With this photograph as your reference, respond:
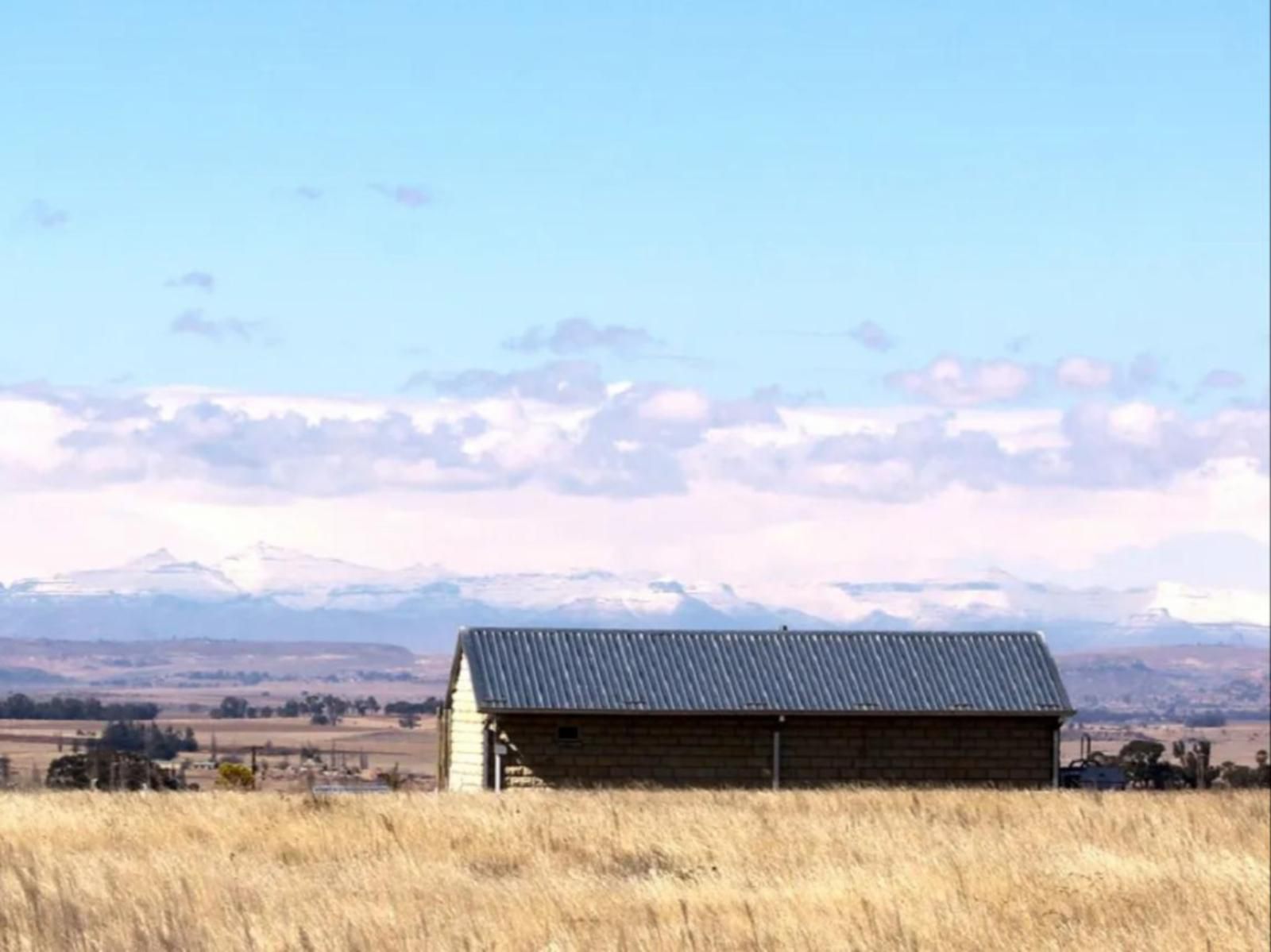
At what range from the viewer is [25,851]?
22.4 metres

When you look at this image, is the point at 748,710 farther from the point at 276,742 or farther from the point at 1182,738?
the point at 1182,738

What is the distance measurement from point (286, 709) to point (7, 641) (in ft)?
531

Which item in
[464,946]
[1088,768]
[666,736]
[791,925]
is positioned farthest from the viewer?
[1088,768]

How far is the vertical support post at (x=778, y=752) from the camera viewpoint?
142ft

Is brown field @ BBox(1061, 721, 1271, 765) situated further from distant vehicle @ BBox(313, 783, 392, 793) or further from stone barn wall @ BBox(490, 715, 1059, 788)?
distant vehicle @ BBox(313, 783, 392, 793)

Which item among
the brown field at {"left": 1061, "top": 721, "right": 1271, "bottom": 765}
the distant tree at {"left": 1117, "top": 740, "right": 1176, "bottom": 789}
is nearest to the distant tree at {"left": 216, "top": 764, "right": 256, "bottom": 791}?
the distant tree at {"left": 1117, "top": 740, "right": 1176, "bottom": 789}

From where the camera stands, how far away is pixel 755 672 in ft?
146

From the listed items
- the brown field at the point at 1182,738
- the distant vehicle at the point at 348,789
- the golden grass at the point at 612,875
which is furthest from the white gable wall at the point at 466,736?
the brown field at the point at 1182,738

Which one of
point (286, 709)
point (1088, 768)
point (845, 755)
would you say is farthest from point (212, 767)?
point (286, 709)

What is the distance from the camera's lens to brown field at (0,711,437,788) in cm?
4309

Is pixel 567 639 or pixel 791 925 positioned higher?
pixel 567 639

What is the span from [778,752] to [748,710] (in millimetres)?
1025

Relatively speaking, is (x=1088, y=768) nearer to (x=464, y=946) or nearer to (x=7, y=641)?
(x=7, y=641)

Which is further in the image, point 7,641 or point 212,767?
point 212,767
